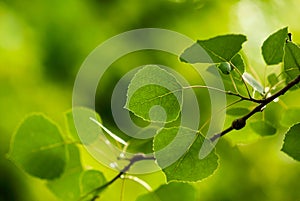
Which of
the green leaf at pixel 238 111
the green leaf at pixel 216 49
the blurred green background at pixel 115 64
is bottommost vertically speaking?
the blurred green background at pixel 115 64

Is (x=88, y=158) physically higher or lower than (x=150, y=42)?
lower

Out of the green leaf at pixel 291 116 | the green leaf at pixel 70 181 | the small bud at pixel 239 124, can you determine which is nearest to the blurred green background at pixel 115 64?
the green leaf at pixel 70 181

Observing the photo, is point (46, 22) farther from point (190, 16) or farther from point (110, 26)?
point (190, 16)

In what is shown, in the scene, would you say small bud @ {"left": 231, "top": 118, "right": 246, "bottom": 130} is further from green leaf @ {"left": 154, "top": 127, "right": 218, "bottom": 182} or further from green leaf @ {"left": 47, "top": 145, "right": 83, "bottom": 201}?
green leaf @ {"left": 47, "top": 145, "right": 83, "bottom": 201}

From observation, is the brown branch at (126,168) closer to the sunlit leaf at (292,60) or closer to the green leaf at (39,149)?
the green leaf at (39,149)

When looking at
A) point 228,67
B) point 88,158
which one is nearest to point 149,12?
point 88,158

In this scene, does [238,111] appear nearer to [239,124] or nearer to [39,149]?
[239,124]

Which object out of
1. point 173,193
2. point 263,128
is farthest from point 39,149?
point 263,128
